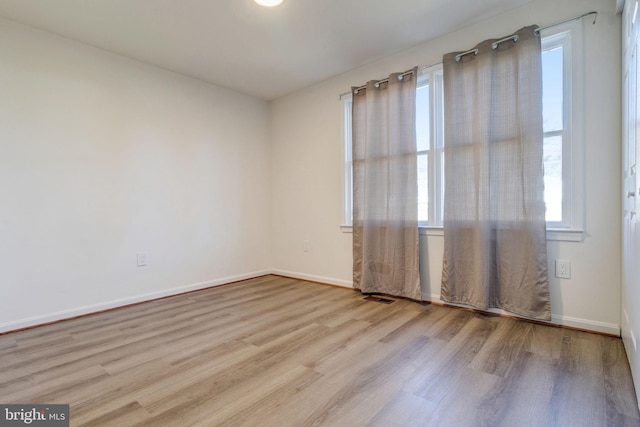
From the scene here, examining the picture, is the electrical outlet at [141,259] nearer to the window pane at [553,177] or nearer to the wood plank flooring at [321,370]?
the wood plank flooring at [321,370]

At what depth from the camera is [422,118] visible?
9.75 feet

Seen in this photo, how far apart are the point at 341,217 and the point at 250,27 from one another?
206cm

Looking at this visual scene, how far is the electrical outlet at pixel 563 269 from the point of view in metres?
2.22

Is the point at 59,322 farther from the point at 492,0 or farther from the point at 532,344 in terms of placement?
the point at 492,0

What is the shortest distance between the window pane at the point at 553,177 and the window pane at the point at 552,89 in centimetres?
11

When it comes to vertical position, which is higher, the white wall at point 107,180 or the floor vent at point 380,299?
the white wall at point 107,180

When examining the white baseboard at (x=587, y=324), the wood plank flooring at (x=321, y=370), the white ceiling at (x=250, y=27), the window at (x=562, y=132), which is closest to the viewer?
the wood plank flooring at (x=321, y=370)

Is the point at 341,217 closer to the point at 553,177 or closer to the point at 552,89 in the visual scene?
the point at 553,177

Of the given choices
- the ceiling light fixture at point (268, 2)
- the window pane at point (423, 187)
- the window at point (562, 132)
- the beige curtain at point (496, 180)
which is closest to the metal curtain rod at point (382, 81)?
the beige curtain at point (496, 180)

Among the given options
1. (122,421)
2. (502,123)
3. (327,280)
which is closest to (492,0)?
(502,123)

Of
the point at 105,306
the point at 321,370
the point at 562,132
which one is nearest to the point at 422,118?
the point at 562,132

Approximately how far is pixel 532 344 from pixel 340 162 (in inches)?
95.5

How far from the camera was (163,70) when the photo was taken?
129 inches

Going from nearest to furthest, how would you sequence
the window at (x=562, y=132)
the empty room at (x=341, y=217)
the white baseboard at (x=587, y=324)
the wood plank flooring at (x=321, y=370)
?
the wood plank flooring at (x=321, y=370) → the empty room at (x=341, y=217) → the white baseboard at (x=587, y=324) → the window at (x=562, y=132)
